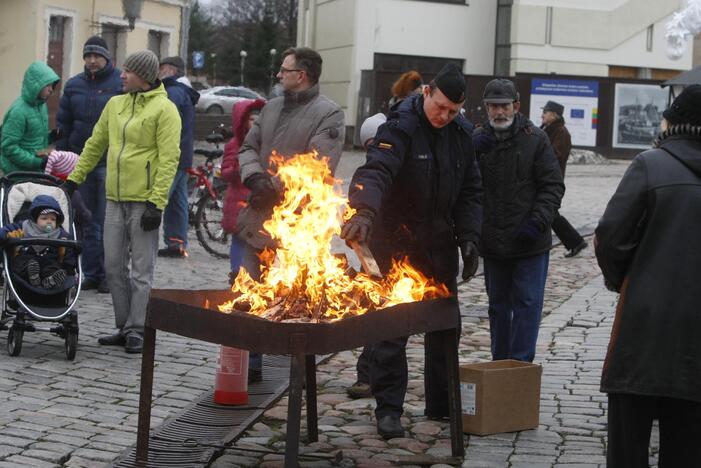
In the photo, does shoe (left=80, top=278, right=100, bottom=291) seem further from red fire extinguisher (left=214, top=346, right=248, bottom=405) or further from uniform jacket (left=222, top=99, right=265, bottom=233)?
red fire extinguisher (left=214, top=346, right=248, bottom=405)

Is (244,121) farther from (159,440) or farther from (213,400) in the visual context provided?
(159,440)

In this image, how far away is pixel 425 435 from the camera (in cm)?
745

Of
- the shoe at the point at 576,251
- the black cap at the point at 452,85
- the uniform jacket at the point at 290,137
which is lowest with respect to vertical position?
the shoe at the point at 576,251

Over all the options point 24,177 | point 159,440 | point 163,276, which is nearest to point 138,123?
point 24,177

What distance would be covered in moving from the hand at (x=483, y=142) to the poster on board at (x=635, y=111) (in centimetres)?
3443

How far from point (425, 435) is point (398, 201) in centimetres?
130

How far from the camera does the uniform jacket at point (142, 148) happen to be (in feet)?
30.7

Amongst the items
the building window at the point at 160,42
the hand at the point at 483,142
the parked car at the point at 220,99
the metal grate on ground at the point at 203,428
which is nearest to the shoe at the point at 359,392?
the metal grate on ground at the point at 203,428

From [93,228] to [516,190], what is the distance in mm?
5009

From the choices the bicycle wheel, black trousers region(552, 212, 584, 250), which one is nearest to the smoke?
black trousers region(552, 212, 584, 250)

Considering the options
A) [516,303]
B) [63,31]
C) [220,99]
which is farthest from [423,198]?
[220,99]

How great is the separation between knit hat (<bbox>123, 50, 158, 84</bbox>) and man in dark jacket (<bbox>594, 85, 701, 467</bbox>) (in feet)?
15.5

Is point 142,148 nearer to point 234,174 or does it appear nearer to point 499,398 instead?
point 234,174

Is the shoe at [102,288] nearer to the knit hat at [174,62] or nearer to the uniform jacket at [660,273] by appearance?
the knit hat at [174,62]
